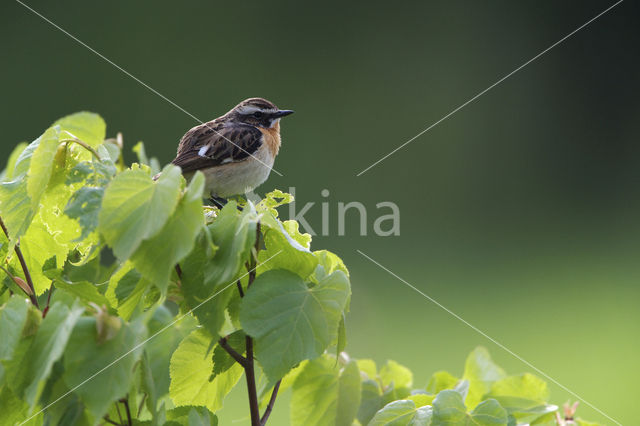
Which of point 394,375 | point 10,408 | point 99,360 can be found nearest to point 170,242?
point 99,360

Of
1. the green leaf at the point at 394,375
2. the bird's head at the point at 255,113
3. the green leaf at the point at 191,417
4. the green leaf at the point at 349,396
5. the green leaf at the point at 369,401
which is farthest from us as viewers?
the bird's head at the point at 255,113

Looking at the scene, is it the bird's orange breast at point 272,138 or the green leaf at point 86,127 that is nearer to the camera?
the green leaf at point 86,127

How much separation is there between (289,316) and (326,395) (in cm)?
39

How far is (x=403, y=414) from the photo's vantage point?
1.34 m

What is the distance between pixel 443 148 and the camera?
8.07 m

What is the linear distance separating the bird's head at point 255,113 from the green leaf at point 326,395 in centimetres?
242

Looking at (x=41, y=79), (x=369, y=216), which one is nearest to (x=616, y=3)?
(x=369, y=216)

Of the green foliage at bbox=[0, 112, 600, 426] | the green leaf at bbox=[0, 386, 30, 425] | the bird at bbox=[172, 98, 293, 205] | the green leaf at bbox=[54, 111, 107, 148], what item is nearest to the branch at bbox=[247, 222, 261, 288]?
the green foliage at bbox=[0, 112, 600, 426]

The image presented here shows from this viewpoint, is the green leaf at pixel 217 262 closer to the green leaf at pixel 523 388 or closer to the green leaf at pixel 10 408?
the green leaf at pixel 10 408

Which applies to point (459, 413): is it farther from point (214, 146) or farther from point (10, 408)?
A: point (214, 146)

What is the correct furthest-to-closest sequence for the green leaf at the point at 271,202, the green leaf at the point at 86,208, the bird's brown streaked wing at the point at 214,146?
1. the bird's brown streaked wing at the point at 214,146
2. the green leaf at the point at 271,202
3. the green leaf at the point at 86,208

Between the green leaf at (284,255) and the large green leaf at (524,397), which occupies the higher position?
the green leaf at (284,255)

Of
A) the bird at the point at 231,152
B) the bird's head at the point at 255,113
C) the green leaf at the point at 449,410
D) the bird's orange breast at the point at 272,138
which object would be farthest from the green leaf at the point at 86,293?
the bird's head at the point at 255,113

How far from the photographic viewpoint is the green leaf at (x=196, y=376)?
1430 mm
